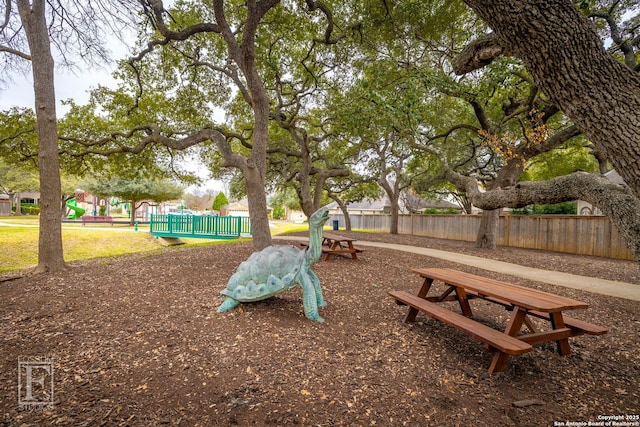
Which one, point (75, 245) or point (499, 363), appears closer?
point (499, 363)

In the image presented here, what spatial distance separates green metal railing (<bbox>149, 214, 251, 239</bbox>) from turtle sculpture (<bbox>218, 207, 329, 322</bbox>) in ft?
40.2

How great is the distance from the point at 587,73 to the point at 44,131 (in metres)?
8.63

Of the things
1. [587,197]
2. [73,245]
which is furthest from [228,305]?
[73,245]

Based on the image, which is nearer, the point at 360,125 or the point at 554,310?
the point at 554,310

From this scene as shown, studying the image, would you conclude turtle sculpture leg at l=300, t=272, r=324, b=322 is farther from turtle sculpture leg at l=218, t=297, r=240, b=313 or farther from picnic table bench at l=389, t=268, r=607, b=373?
picnic table bench at l=389, t=268, r=607, b=373

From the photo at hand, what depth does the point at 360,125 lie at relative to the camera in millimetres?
7789

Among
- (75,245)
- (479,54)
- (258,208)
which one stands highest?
(479,54)

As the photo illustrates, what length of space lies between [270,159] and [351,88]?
664 centimetres

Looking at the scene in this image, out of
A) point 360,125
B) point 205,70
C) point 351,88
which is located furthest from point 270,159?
point 360,125

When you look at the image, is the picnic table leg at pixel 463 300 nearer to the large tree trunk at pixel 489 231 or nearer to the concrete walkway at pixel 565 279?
the concrete walkway at pixel 565 279

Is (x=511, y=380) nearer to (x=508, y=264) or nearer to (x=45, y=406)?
(x=45, y=406)

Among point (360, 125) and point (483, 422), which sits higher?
point (360, 125)

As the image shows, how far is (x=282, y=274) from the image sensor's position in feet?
12.4

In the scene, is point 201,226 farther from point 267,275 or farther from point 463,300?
point 463,300
